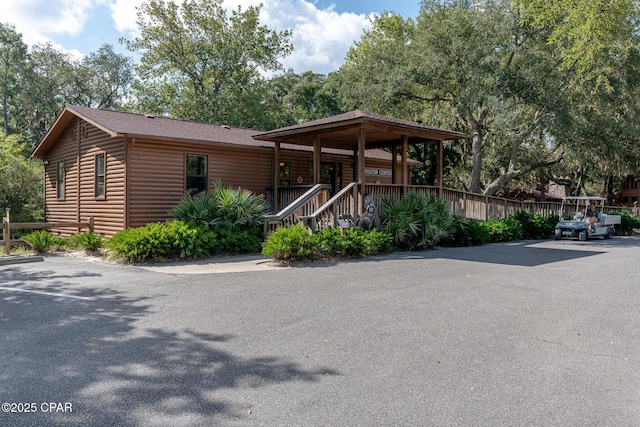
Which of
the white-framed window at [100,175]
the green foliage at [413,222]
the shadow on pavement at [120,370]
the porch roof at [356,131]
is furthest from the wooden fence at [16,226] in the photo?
the green foliage at [413,222]

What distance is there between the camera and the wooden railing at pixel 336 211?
1159 centimetres

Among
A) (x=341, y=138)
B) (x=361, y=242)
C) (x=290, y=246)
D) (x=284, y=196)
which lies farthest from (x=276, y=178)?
(x=290, y=246)

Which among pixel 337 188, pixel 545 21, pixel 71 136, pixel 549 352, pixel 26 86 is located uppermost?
pixel 26 86

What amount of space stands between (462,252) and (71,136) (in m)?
14.1

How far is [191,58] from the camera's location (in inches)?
1156

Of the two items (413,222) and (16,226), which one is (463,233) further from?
(16,226)

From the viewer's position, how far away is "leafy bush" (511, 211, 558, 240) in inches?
719

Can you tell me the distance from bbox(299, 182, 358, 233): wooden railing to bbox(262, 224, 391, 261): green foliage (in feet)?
1.63

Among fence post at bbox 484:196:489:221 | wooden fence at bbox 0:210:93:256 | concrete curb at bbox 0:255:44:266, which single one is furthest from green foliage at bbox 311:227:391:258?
wooden fence at bbox 0:210:93:256

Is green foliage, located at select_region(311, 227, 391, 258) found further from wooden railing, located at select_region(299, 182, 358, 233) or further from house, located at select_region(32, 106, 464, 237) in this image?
house, located at select_region(32, 106, 464, 237)

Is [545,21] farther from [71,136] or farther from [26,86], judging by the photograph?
[26,86]

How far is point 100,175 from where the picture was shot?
46.8 feet

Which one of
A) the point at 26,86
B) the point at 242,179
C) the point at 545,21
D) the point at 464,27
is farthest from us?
the point at 26,86

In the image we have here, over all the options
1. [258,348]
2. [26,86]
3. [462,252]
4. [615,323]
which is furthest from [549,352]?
[26,86]
